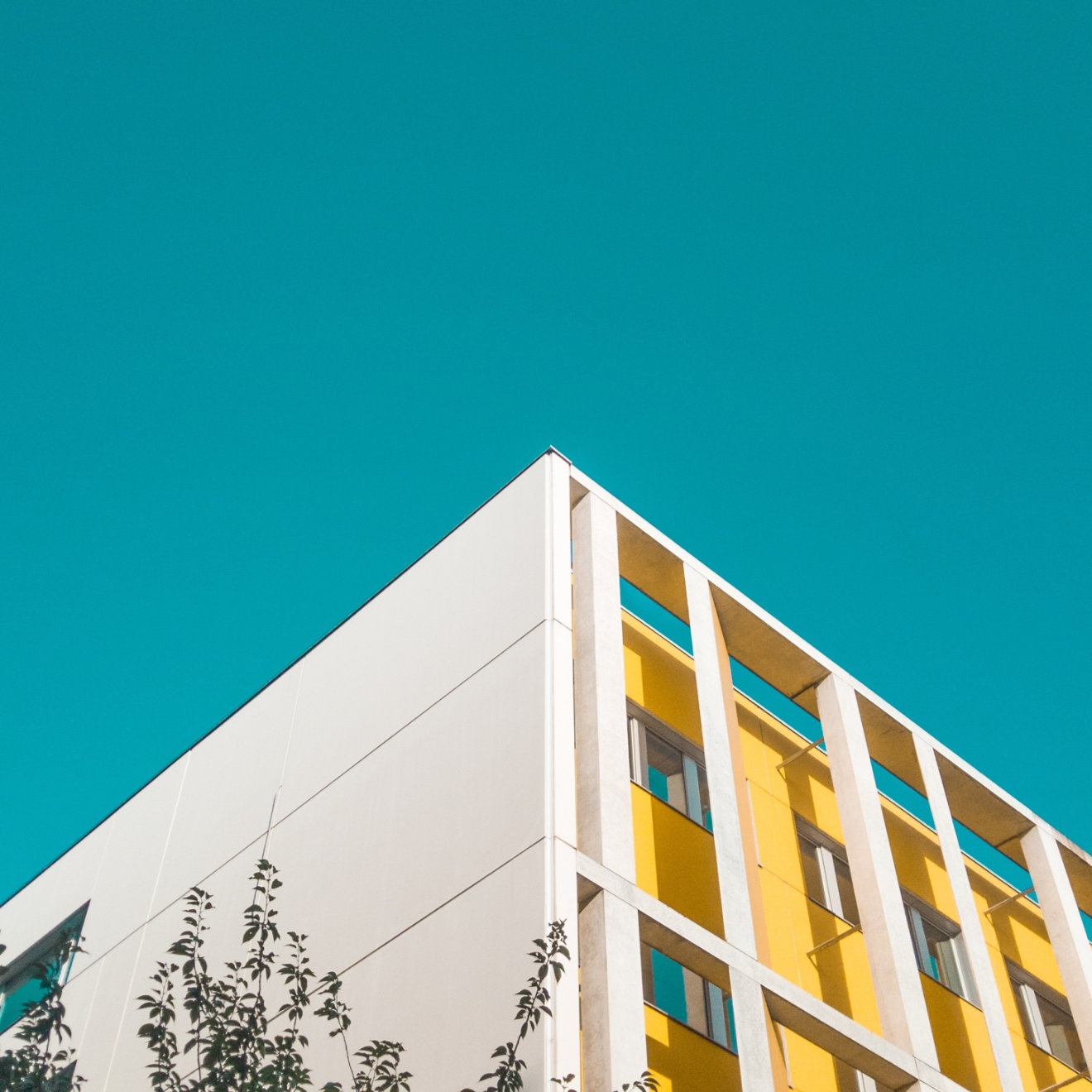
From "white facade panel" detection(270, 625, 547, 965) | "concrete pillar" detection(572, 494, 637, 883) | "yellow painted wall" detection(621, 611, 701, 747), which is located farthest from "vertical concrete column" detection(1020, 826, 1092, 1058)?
"white facade panel" detection(270, 625, 547, 965)

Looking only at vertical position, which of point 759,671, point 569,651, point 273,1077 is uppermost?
point 759,671

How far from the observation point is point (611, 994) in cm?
1118

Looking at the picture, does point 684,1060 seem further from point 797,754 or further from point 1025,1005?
point 1025,1005

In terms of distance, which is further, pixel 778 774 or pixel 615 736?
pixel 778 774

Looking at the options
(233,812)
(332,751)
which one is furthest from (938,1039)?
(233,812)

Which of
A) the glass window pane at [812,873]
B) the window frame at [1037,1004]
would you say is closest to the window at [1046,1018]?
the window frame at [1037,1004]

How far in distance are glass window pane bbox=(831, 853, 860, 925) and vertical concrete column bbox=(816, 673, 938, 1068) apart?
120 centimetres

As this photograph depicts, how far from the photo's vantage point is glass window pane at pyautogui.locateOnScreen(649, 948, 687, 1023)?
43.3 feet

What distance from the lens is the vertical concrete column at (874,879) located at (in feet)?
46.4

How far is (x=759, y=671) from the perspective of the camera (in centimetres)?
1862

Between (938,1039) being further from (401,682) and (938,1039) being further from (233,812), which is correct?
(233,812)

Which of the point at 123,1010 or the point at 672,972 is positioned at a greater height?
the point at 123,1010

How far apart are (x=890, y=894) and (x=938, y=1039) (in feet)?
7.22

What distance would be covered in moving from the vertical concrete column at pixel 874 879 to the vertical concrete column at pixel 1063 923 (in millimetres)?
3441
